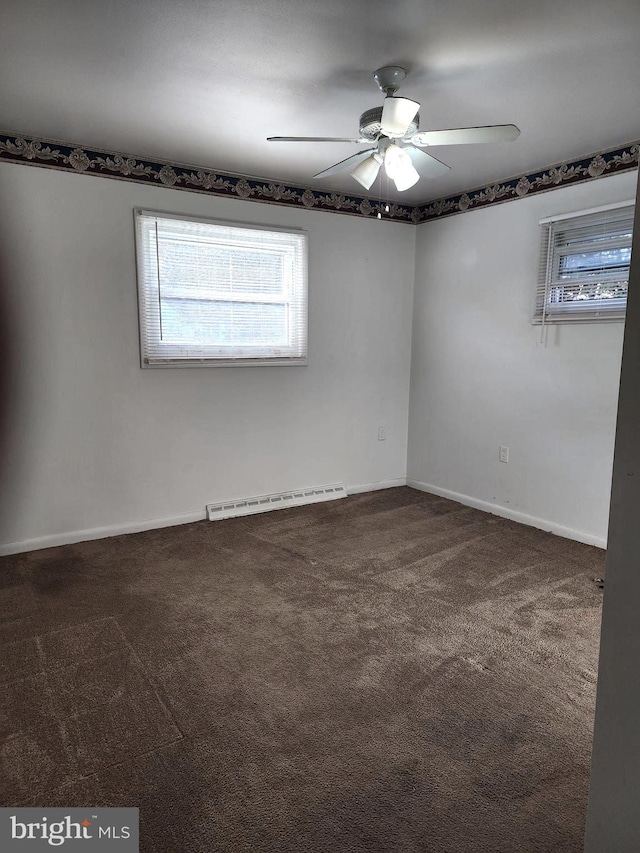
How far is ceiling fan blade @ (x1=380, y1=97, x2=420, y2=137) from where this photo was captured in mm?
2109

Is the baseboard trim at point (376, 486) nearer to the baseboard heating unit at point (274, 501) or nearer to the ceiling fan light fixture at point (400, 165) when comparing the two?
the baseboard heating unit at point (274, 501)

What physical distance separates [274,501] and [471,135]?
281 cm

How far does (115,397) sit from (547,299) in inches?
115

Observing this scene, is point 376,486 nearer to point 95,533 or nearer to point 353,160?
point 95,533

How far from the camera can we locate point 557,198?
3488mm

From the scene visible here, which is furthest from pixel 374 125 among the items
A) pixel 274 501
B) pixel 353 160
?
pixel 274 501

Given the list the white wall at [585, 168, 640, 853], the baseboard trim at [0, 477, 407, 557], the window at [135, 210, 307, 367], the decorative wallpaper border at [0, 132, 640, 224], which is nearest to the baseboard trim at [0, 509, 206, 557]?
the baseboard trim at [0, 477, 407, 557]

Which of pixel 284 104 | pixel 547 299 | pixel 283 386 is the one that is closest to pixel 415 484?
pixel 283 386

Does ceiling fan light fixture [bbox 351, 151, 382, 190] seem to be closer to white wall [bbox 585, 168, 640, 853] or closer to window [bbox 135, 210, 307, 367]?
window [bbox 135, 210, 307, 367]

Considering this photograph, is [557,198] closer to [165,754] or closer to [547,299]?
[547,299]

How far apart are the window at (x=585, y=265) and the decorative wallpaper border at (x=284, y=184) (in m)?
0.25

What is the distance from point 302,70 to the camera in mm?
2254

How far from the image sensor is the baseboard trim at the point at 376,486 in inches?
181

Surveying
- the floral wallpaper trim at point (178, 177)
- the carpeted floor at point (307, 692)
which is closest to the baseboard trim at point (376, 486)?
the carpeted floor at point (307, 692)
